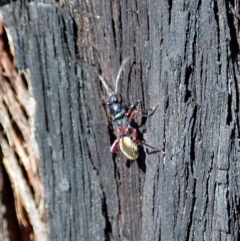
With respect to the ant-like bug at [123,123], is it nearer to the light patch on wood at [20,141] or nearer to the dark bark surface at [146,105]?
the dark bark surface at [146,105]

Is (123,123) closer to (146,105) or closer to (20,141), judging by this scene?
(146,105)

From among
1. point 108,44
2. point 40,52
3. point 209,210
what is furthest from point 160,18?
point 209,210

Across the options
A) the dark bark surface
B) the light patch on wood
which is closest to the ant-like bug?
the dark bark surface

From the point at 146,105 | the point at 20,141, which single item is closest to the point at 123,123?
the point at 146,105

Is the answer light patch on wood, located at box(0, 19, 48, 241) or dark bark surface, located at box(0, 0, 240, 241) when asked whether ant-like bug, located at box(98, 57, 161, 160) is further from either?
light patch on wood, located at box(0, 19, 48, 241)
